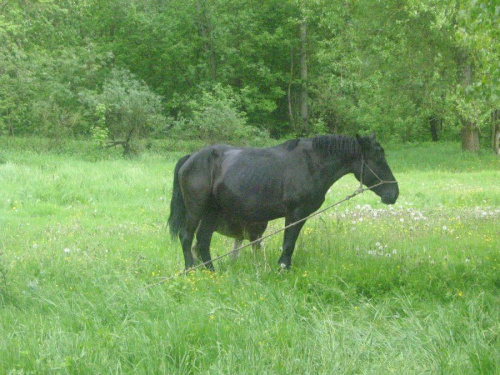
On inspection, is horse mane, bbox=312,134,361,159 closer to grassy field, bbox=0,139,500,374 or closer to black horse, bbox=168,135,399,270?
black horse, bbox=168,135,399,270

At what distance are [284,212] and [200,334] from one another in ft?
9.05

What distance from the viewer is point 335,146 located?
752 cm

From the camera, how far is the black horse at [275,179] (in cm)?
746

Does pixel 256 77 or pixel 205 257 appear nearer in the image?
pixel 205 257

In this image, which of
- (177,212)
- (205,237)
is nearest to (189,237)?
(205,237)

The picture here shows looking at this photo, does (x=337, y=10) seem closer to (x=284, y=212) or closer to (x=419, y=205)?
(x=419, y=205)

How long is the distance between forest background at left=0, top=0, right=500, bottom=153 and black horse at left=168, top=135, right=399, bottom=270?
2.69 m

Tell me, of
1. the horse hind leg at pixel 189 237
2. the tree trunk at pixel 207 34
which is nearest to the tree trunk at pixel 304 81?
the tree trunk at pixel 207 34

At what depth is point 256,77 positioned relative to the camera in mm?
39000

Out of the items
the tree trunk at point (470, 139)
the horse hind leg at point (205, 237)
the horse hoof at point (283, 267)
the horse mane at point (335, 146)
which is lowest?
the tree trunk at point (470, 139)

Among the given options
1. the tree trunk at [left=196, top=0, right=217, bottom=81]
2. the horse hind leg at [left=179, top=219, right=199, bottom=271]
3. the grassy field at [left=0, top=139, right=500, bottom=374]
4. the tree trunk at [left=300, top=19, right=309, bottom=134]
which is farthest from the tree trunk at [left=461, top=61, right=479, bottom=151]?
the horse hind leg at [left=179, top=219, right=199, bottom=271]

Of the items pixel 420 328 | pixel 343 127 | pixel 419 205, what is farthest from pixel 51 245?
pixel 343 127

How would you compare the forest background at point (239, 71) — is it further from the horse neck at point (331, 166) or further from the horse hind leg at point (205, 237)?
the horse hind leg at point (205, 237)

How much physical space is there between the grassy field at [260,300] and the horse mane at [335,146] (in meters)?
1.31
